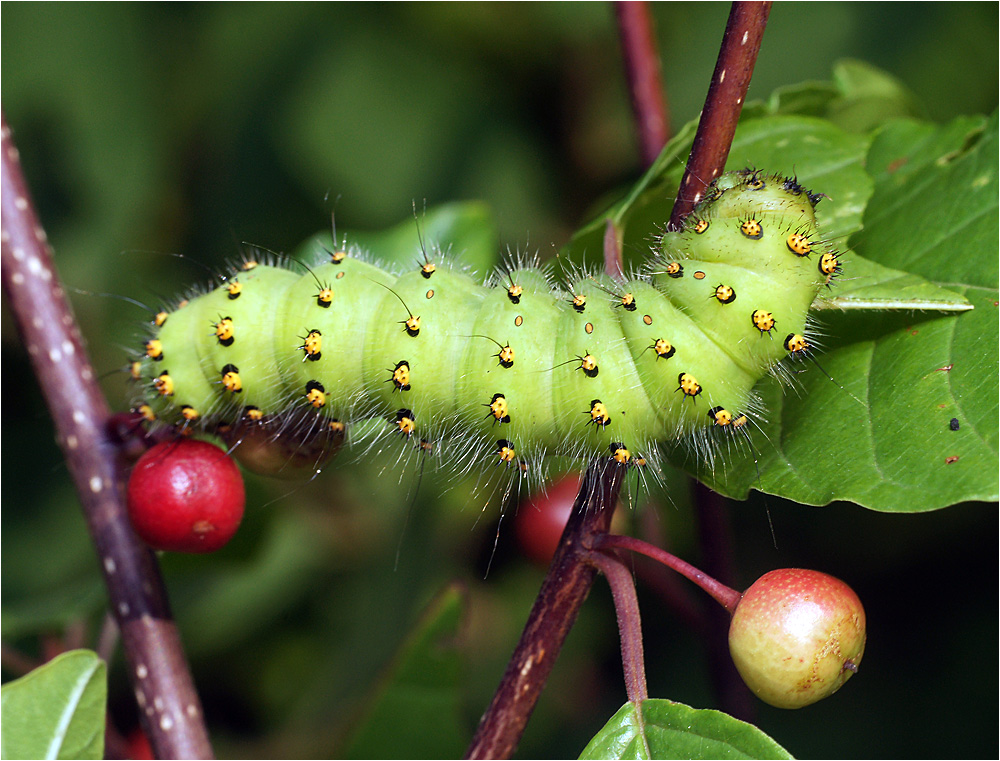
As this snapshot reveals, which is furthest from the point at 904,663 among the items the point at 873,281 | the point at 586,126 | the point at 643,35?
the point at 586,126

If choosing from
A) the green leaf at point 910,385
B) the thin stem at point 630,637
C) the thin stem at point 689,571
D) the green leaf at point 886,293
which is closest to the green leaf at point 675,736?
the thin stem at point 630,637

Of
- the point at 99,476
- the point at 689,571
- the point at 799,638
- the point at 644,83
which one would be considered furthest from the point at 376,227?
the point at 799,638

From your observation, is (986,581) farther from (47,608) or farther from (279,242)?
(279,242)

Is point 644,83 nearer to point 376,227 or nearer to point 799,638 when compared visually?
point 799,638

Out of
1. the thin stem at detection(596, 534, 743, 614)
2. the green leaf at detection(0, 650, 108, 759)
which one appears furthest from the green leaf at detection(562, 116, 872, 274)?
the green leaf at detection(0, 650, 108, 759)

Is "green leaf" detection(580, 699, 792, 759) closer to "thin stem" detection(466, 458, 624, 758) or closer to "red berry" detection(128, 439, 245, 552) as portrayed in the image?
"thin stem" detection(466, 458, 624, 758)

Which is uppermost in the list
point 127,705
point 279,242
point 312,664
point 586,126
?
point 586,126
